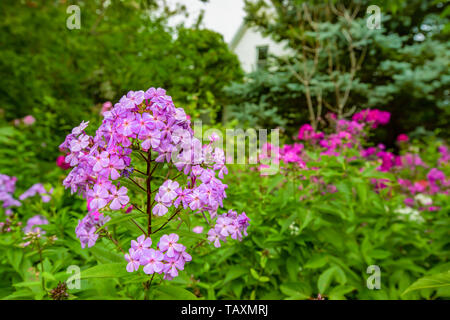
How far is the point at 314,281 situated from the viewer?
1713 millimetres

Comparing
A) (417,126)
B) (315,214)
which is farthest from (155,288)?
(417,126)

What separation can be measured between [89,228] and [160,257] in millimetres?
309

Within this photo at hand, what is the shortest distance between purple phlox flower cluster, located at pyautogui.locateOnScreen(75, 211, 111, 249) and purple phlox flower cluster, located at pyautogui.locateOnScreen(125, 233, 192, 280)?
184mm

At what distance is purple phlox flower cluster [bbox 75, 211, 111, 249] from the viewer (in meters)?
0.93

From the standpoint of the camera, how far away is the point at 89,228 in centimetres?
96

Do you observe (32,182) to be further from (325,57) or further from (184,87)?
(325,57)

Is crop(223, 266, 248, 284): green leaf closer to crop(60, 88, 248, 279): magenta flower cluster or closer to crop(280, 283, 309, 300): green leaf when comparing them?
crop(280, 283, 309, 300): green leaf

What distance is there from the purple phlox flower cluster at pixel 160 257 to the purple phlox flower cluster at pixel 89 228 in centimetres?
18
